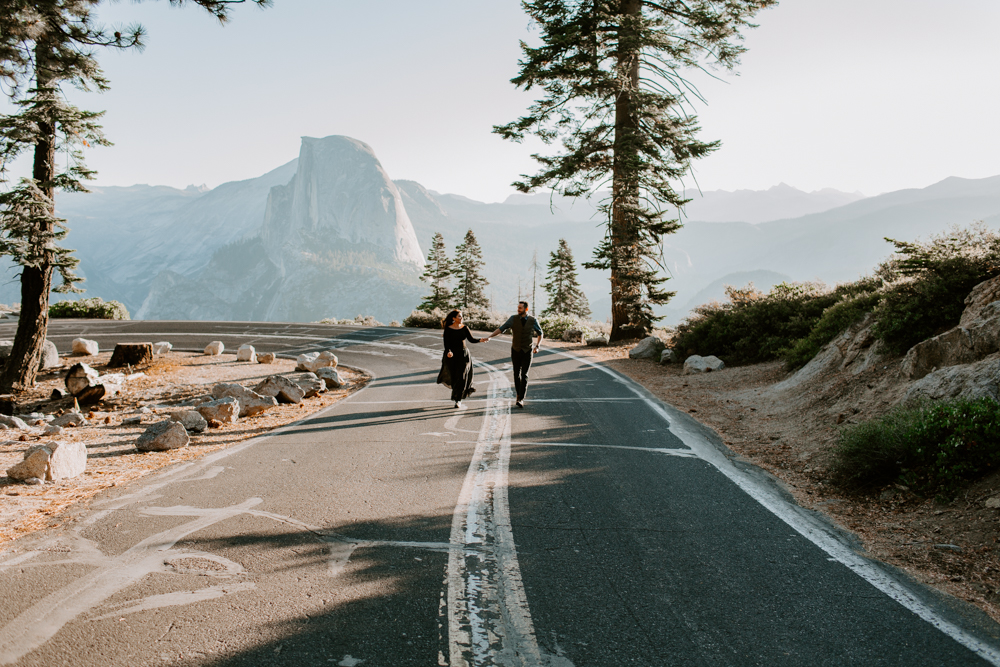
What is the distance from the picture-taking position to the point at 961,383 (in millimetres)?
5344

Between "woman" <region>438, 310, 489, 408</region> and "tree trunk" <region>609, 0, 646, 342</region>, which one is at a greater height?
"tree trunk" <region>609, 0, 646, 342</region>

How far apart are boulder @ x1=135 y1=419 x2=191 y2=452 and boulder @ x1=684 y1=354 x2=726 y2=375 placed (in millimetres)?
10789

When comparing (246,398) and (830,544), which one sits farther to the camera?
(246,398)

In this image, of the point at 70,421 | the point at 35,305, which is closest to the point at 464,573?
the point at 70,421

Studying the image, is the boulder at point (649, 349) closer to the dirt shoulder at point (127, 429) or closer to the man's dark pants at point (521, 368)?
the man's dark pants at point (521, 368)

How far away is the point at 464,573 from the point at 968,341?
6441 mm

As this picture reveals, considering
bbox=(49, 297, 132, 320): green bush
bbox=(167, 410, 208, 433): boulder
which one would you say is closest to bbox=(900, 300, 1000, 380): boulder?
bbox=(167, 410, 208, 433): boulder

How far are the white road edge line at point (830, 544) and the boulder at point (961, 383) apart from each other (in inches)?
85.2

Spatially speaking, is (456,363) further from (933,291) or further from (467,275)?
(467,275)

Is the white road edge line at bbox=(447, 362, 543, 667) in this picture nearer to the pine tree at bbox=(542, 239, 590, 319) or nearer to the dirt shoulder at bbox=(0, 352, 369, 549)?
the dirt shoulder at bbox=(0, 352, 369, 549)

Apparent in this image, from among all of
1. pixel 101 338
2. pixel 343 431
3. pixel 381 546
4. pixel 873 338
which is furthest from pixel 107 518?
pixel 101 338

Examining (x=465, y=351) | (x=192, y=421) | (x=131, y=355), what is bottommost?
(x=192, y=421)

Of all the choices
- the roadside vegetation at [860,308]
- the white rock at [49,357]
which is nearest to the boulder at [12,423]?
the white rock at [49,357]

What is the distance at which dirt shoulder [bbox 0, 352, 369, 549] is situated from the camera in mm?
4895
